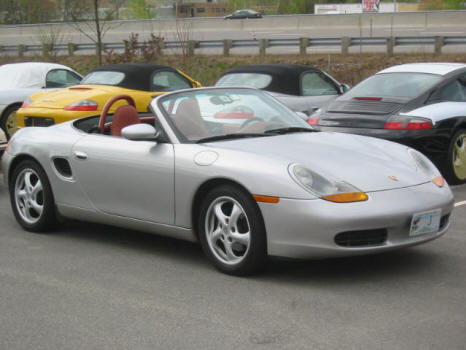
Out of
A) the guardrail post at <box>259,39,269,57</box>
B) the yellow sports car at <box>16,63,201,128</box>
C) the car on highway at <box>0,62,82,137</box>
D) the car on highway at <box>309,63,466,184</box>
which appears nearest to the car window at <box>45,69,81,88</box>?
the car on highway at <box>0,62,82,137</box>

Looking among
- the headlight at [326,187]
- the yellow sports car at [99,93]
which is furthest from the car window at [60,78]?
the headlight at [326,187]

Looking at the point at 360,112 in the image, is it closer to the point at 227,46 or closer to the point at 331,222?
the point at 331,222

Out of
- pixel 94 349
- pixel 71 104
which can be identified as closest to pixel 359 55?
pixel 71 104

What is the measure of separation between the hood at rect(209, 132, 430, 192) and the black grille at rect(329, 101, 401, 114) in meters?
3.32

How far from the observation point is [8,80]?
50.5ft

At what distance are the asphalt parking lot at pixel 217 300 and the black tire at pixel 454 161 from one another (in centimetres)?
293

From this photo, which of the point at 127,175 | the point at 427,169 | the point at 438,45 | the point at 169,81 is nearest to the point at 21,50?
the point at 438,45

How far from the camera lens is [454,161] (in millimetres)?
9914

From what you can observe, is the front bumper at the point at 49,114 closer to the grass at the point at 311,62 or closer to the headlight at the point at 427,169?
the headlight at the point at 427,169

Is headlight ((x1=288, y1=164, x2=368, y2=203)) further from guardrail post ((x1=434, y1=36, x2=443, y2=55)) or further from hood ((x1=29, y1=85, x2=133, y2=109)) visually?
guardrail post ((x1=434, y1=36, x2=443, y2=55))

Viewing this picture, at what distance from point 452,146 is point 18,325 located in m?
6.43

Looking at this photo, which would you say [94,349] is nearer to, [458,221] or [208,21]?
[458,221]

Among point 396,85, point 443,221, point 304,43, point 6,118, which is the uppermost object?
point 396,85

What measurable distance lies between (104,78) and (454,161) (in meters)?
6.63
